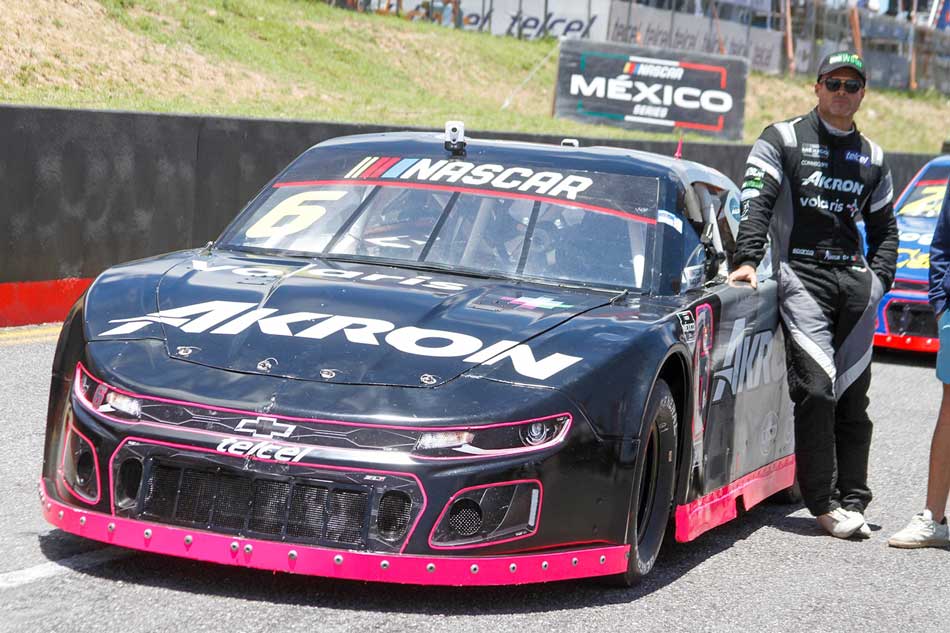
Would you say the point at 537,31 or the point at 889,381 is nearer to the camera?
the point at 889,381

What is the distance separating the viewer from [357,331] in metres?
4.64

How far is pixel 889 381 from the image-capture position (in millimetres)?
11133

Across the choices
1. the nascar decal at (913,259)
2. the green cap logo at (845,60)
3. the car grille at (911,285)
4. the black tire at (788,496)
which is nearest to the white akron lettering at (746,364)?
the black tire at (788,496)

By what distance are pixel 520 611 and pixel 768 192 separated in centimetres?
234

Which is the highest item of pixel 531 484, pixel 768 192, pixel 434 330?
pixel 768 192

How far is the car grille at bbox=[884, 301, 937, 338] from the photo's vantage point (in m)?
12.0

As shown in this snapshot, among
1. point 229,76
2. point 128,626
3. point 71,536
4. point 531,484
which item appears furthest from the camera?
point 229,76

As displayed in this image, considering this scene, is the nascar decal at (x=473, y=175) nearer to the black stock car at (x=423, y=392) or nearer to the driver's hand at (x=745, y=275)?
the black stock car at (x=423, y=392)

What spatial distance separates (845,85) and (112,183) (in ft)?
18.7

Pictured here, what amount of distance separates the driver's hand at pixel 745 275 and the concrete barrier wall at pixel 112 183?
5.20 m

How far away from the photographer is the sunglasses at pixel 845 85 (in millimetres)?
6070

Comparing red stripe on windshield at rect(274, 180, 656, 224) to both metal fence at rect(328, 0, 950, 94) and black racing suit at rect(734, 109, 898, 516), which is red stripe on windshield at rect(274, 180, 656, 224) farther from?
metal fence at rect(328, 0, 950, 94)

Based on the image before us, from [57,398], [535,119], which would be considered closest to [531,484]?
[57,398]

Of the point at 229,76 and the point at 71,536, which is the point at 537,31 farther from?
the point at 71,536
